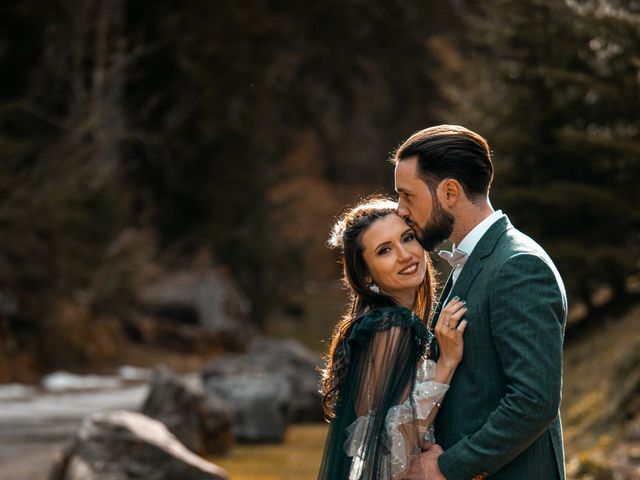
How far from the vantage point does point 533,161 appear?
15.9 m

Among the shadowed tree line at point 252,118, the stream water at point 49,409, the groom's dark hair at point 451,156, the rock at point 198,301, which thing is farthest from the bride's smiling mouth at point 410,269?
the rock at point 198,301

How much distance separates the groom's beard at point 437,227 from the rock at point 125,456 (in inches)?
225

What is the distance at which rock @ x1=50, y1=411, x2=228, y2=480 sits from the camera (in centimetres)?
873

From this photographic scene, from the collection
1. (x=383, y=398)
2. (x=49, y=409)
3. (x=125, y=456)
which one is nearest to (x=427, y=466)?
(x=383, y=398)

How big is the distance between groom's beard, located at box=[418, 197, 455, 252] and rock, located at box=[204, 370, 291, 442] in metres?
10.2

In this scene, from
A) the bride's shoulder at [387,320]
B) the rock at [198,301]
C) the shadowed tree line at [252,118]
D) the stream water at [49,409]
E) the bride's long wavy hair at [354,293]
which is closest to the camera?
the bride's shoulder at [387,320]

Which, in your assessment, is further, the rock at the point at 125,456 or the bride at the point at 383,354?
the rock at the point at 125,456

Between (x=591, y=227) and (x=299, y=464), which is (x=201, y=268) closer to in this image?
(x=591, y=227)

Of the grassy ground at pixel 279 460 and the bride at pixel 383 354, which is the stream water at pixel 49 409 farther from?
the bride at pixel 383 354

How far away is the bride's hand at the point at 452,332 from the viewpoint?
3285 millimetres

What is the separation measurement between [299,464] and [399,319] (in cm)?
834

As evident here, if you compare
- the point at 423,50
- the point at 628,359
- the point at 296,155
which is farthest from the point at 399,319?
the point at 296,155

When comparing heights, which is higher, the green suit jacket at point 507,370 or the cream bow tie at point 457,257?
the cream bow tie at point 457,257

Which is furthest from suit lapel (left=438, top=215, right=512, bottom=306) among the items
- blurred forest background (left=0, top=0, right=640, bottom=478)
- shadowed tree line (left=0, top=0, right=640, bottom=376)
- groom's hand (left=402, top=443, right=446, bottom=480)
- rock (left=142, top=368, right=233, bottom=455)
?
rock (left=142, top=368, right=233, bottom=455)
